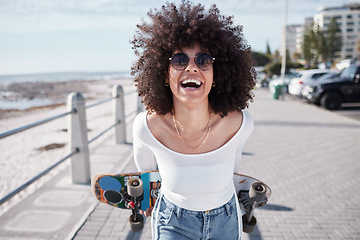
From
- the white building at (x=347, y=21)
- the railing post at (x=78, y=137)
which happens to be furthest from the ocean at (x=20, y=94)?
the white building at (x=347, y=21)

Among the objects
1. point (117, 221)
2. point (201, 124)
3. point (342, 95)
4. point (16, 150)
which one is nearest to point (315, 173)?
point (117, 221)

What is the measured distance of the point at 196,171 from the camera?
158cm

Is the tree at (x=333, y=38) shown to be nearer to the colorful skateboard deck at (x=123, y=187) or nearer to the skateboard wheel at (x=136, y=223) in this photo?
the colorful skateboard deck at (x=123, y=187)

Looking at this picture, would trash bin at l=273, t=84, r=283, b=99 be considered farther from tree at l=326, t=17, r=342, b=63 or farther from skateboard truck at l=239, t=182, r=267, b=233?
tree at l=326, t=17, r=342, b=63

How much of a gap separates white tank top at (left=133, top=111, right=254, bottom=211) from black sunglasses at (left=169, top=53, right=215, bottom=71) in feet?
1.21

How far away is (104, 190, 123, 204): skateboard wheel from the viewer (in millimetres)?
1898

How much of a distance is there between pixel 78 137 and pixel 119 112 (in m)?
2.53

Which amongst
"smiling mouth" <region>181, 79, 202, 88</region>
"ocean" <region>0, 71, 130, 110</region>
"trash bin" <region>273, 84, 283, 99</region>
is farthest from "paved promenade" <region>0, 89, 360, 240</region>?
"ocean" <region>0, 71, 130, 110</region>

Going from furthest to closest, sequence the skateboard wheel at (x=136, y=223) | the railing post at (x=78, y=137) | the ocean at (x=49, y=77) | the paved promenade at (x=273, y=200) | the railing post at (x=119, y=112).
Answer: the ocean at (x=49, y=77)
the railing post at (x=119, y=112)
the railing post at (x=78, y=137)
the paved promenade at (x=273, y=200)
the skateboard wheel at (x=136, y=223)

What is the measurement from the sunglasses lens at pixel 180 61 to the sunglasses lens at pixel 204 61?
6 cm

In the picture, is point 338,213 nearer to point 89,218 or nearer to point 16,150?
point 89,218

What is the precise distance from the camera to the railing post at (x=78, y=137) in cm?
444

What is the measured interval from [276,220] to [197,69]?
8.77ft

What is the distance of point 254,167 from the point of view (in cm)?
552
